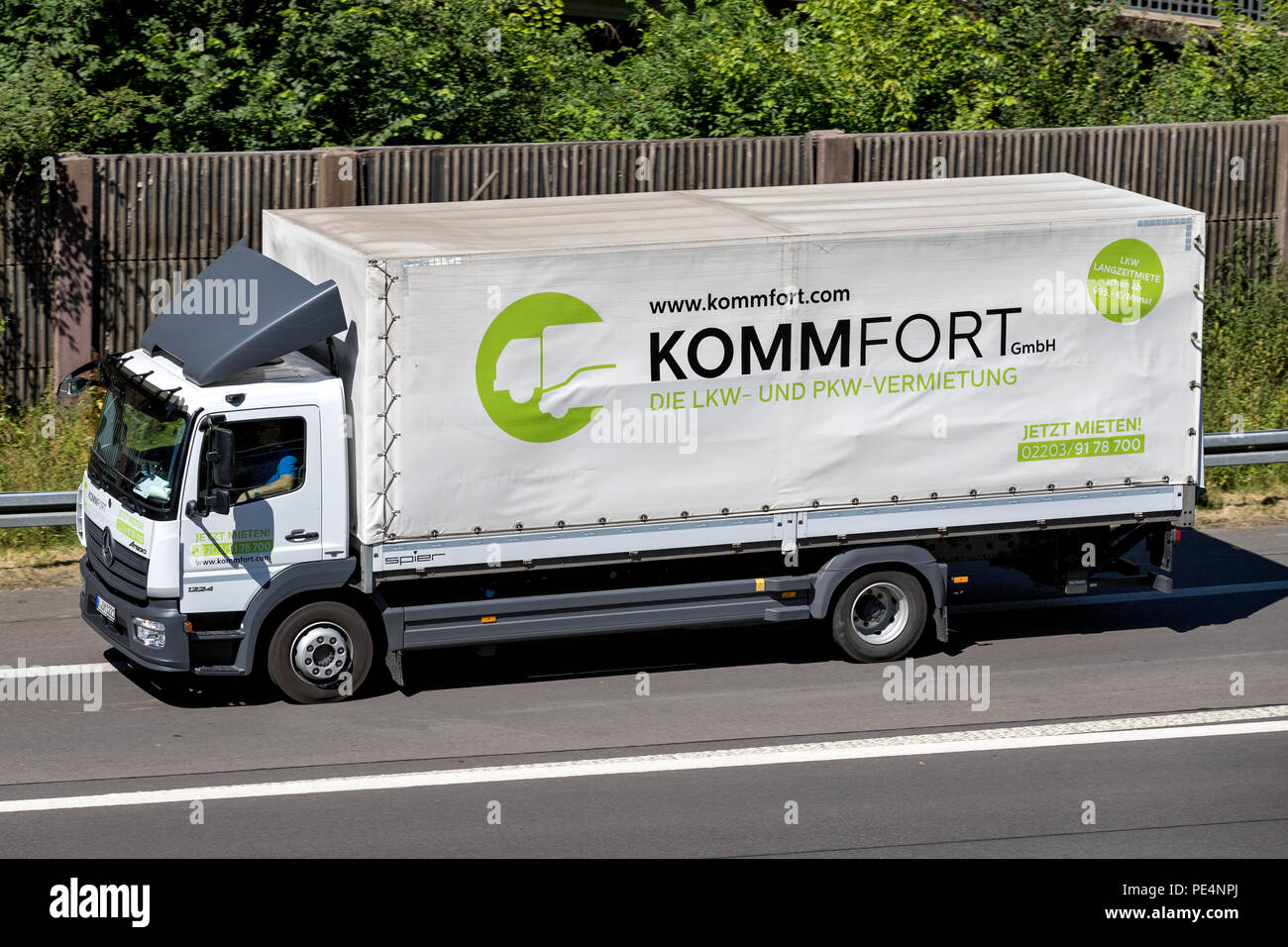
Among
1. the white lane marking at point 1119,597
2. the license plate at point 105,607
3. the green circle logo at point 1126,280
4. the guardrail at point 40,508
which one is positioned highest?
the green circle logo at point 1126,280

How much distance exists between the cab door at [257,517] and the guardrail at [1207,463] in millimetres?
3340

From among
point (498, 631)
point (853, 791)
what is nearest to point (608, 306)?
point (498, 631)

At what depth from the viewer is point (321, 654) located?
431 inches

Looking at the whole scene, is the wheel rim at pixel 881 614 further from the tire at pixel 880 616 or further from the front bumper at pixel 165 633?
the front bumper at pixel 165 633

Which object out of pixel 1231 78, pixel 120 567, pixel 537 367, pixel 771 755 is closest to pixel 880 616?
pixel 771 755

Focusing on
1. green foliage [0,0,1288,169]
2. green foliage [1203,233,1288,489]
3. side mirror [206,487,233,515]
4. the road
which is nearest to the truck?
side mirror [206,487,233,515]

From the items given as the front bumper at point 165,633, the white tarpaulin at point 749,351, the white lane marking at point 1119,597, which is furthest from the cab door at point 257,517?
the white lane marking at point 1119,597

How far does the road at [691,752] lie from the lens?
916 centimetres

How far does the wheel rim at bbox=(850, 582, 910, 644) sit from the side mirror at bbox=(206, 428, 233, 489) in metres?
4.44

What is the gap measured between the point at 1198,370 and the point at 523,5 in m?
10.9

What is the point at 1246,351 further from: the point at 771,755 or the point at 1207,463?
the point at 771,755

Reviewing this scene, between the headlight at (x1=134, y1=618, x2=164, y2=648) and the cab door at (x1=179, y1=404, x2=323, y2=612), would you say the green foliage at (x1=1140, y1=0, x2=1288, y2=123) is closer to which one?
the cab door at (x1=179, y1=404, x2=323, y2=612)

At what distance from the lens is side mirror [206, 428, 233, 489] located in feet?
33.4

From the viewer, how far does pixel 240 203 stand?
610 inches
